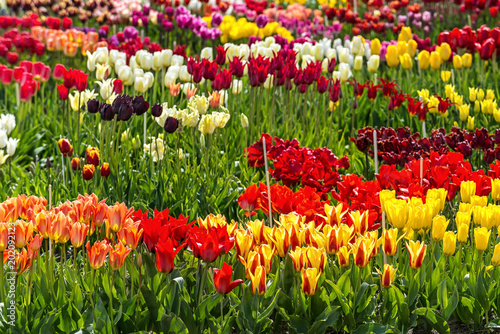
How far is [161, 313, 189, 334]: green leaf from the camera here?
2.18 metres

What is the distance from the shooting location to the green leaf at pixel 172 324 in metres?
2.18

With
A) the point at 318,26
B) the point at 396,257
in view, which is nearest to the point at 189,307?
the point at 396,257

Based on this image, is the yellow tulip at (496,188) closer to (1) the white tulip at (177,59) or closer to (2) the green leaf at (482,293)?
(2) the green leaf at (482,293)

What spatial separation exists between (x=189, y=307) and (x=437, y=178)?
4.24 feet

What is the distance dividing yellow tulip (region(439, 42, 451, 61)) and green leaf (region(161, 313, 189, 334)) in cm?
421

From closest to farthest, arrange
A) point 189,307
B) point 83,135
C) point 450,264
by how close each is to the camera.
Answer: point 189,307
point 450,264
point 83,135

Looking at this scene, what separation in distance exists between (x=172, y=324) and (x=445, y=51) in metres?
4.24

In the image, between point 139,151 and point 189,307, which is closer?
point 189,307

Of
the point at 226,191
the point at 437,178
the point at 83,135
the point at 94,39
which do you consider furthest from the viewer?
the point at 94,39

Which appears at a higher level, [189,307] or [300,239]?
[300,239]

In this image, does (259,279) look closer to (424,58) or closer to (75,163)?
(75,163)

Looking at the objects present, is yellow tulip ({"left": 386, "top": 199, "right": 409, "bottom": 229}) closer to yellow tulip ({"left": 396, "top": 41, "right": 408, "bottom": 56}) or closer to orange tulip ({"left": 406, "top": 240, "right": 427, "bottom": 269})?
orange tulip ({"left": 406, "top": 240, "right": 427, "bottom": 269})

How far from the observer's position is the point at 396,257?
9.09ft

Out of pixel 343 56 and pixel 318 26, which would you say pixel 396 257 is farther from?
pixel 318 26
